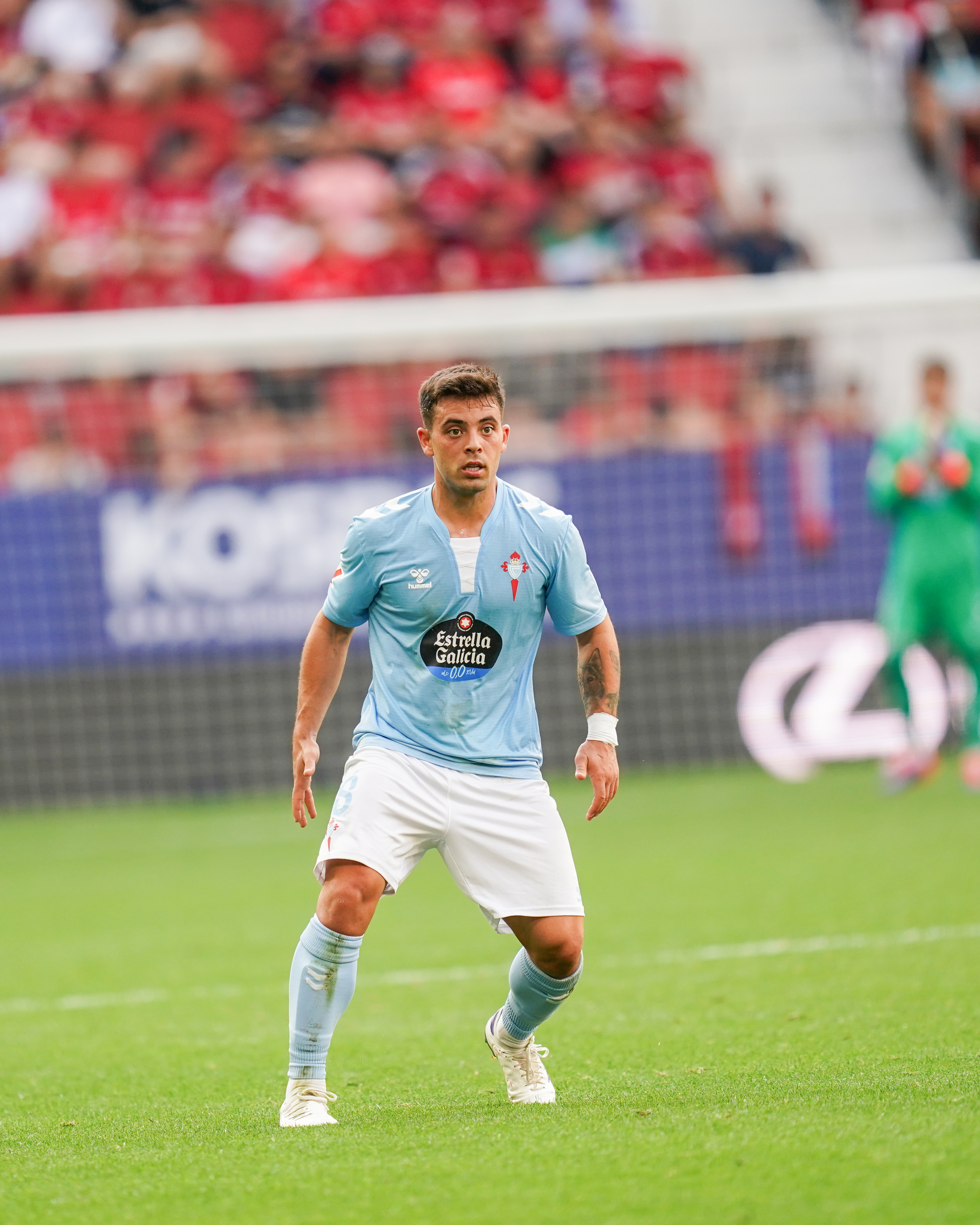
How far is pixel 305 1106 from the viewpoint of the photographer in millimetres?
4918

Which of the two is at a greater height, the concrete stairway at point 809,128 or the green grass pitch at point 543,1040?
the concrete stairway at point 809,128

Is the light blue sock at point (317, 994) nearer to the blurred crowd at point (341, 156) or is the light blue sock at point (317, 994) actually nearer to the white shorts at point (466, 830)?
the white shorts at point (466, 830)

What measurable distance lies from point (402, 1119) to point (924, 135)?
15.8m

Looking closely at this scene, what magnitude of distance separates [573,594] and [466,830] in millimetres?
717

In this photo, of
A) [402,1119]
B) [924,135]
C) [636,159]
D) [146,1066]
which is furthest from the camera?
[924,135]

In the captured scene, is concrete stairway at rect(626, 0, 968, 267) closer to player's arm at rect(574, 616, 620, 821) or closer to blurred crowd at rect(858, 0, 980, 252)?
blurred crowd at rect(858, 0, 980, 252)

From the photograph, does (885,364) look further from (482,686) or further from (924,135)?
(482,686)

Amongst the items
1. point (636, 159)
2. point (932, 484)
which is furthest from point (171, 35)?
point (932, 484)

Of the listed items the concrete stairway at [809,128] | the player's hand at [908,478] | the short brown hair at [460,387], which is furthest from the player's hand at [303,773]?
the concrete stairway at [809,128]

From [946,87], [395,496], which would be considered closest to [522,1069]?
[395,496]

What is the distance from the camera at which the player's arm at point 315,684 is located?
200 inches

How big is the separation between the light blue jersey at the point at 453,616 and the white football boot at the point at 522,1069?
763 mm

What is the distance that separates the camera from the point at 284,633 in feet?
43.9

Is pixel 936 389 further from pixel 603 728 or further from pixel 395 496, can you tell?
pixel 603 728
